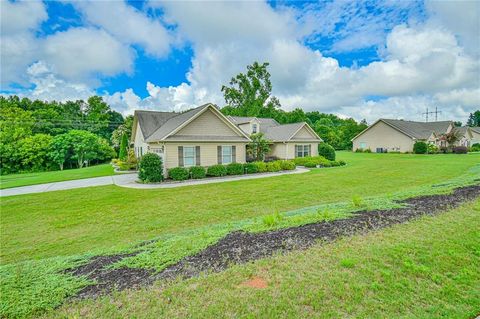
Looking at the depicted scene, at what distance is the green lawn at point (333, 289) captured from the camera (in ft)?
9.58

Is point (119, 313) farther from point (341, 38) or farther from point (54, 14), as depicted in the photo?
point (341, 38)

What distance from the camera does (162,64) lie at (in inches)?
902

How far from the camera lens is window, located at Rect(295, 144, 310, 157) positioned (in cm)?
2619

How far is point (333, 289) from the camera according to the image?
10.8ft

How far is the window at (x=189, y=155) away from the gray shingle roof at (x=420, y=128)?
3524 cm

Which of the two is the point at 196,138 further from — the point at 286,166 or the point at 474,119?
the point at 474,119

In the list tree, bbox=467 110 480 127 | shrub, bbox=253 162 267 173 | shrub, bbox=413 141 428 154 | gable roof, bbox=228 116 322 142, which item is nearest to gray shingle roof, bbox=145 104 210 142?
shrub, bbox=253 162 267 173

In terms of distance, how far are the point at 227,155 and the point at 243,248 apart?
1507 cm

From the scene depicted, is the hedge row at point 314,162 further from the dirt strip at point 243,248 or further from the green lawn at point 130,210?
the dirt strip at point 243,248

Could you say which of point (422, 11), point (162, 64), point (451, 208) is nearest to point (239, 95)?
point (162, 64)

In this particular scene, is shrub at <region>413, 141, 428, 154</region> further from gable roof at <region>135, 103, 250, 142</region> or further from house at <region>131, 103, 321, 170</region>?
gable roof at <region>135, 103, 250, 142</region>

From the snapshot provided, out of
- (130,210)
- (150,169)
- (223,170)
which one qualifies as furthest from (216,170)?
(130,210)

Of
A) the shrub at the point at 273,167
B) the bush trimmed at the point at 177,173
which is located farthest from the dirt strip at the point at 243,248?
the shrub at the point at 273,167

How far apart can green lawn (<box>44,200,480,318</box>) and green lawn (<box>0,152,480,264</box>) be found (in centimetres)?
284
